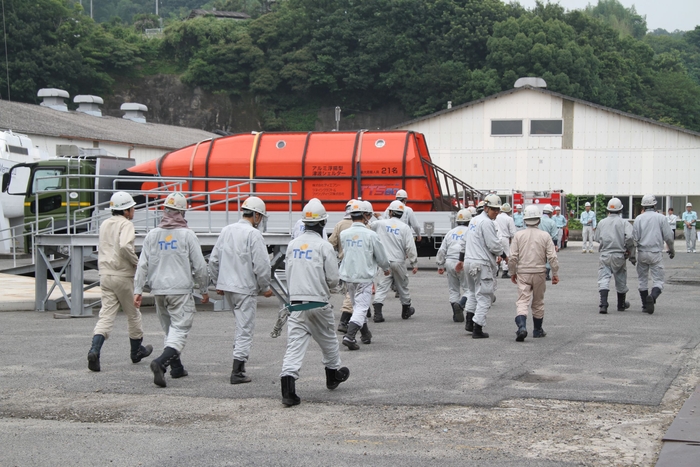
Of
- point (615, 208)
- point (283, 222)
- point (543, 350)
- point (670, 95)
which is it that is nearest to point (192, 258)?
point (543, 350)

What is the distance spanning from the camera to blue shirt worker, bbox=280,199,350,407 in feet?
26.1

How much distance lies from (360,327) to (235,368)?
2.51 metres

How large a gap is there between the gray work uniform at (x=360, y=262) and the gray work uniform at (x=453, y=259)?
272 cm

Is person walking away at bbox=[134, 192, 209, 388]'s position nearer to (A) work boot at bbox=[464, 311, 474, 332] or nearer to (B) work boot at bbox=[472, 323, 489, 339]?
(B) work boot at bbox=[472, 323, 489, 339]

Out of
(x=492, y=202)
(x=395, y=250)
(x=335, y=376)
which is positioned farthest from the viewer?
(x=395, y=250)

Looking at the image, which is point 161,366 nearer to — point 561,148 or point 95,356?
point 95,356

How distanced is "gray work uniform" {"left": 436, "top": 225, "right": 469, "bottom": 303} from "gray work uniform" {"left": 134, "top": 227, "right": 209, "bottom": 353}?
5363 mm

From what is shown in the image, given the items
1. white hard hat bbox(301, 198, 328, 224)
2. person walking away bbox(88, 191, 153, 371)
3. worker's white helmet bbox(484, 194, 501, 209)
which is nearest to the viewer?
white hard hat bbox(301, 198, 328, 224)

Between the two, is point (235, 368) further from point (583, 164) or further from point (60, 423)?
point (583, 164)

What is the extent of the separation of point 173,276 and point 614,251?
27.8 ft

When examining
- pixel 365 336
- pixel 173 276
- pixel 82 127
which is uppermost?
pixel 82 127

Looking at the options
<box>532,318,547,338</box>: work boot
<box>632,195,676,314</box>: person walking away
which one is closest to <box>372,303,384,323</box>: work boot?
<box>532,318,547,338</box>: work boot

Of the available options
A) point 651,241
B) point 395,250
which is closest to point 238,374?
point 395,250

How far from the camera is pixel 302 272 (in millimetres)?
8047
